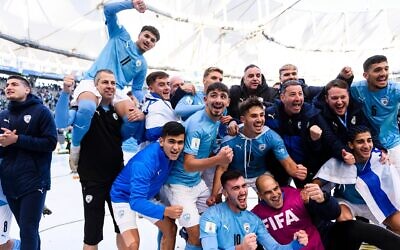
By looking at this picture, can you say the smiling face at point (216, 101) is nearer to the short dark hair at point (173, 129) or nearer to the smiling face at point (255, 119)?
the smiling face at point (255, 119)

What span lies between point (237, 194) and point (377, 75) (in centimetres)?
201

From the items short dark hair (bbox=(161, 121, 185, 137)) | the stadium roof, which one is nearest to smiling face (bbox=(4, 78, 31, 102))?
short dark hair (bbox=(161, 121, 185, 137))

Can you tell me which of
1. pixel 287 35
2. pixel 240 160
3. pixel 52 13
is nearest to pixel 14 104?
pixel 240 160

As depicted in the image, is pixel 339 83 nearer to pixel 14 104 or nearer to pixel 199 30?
pixel 14 104

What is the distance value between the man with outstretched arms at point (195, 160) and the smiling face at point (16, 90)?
1596 mm

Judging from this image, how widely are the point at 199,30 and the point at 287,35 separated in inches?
459

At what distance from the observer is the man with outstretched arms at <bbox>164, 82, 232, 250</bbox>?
357 centimetres

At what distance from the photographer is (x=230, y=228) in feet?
11.0

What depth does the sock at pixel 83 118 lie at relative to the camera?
3634 mm

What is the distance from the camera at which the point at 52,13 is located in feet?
58.1

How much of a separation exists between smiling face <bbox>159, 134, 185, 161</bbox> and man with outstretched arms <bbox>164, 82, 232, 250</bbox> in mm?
138

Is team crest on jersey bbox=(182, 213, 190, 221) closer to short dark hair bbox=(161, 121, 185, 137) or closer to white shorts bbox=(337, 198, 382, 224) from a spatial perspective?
short dark hair bbox=(161, 121, 185, 137)

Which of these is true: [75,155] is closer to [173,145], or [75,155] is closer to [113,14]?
[173,145]

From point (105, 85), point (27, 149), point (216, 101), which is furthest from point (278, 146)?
point (27, 149)
